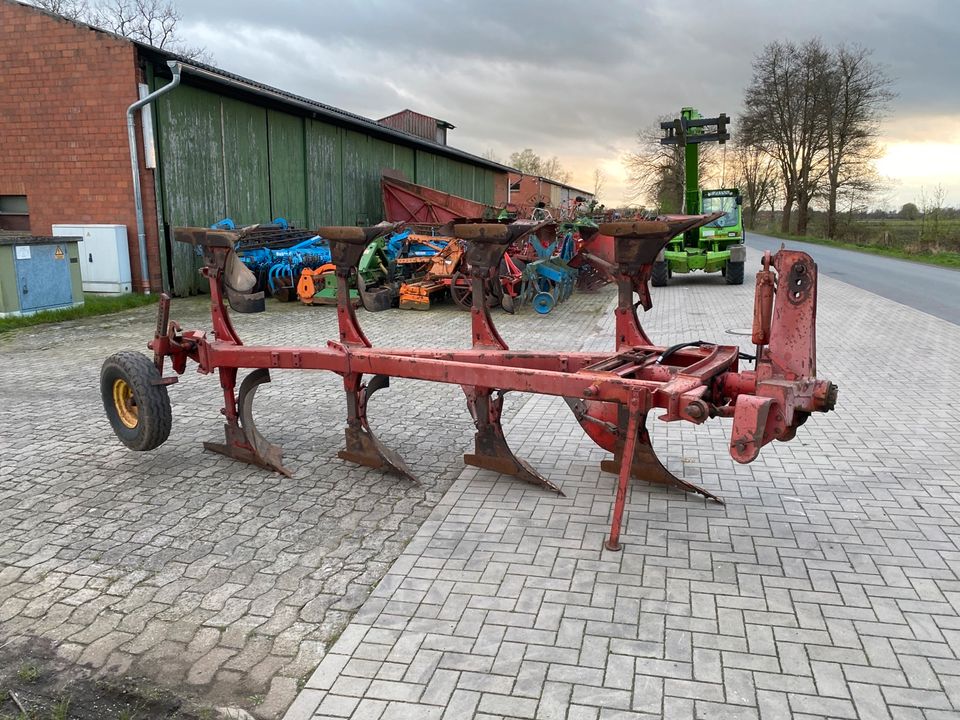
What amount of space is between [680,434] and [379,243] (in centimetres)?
923

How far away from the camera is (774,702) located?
257 cm

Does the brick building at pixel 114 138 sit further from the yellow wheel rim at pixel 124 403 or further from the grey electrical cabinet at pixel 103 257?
the yellow wheel rim at pixel 124 403

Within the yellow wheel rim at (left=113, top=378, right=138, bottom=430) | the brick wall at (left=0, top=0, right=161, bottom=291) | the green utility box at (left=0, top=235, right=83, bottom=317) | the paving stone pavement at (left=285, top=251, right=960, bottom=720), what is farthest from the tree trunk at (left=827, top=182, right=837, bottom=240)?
the yellow wheel rim at (left=113, top=378, right=138, bottom=430)

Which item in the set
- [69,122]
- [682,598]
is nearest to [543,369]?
[682,598]

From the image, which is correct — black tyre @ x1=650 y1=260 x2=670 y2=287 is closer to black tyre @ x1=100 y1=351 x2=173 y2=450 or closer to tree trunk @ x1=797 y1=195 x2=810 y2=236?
black tyre @ x1=100 y1=351 x2=173 y2=450

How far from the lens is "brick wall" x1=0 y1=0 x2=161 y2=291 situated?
42.3ft

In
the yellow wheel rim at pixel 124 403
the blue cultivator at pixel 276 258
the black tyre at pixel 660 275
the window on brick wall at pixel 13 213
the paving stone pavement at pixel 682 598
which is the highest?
the window on brick wall at pixel 13 213

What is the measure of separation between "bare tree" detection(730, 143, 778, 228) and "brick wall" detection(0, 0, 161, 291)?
37495 mm

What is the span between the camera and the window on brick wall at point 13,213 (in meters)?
14.1

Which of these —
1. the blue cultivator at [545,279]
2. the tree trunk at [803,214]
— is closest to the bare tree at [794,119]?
the tree trunk at [803,214]

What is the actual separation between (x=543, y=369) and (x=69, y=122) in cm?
1239

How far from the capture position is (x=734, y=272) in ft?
57.7

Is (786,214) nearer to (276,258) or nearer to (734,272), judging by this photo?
(734,272)

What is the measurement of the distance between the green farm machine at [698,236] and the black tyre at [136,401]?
13.7 metres
